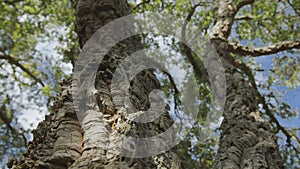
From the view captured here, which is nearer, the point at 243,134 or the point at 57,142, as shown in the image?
the point at 57,142

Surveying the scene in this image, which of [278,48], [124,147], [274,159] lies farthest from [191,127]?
[124,147]

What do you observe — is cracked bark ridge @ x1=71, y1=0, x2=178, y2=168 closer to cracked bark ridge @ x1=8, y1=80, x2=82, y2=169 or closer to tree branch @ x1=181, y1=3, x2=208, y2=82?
cracked bark ridge @ x1=8, y1=80, x2=82, y2=169

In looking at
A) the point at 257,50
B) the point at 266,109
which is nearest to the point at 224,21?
the point at 257,50

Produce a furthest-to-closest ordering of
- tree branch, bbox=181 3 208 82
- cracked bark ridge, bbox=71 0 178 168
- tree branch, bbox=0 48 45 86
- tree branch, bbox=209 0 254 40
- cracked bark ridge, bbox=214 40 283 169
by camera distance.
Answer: tree branch, bbox=0 48 45 86
tree branch, bbox=181 3 208 82
tree branch, bbox=209 0 254 40
cracked bark ridge, bbox=214 40 283 169
cracked bark ridge, bbox=71 0 178 168

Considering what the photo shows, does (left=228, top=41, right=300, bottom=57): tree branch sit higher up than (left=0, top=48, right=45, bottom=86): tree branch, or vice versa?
(left=0, top=48, right=45, bottom=86): tree branch

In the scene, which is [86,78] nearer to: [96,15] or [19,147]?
[96,15]

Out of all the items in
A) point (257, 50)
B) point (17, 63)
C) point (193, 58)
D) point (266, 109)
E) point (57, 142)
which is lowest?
point (57, 142)

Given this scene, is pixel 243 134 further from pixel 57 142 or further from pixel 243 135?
pixel 57 142

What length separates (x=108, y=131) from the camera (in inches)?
80.7

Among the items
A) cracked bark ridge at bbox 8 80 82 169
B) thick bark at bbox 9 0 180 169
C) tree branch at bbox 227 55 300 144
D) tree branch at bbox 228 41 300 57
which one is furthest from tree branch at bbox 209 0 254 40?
cracked bark ridge at bbox 8 80 82 169

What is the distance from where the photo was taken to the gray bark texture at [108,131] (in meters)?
1.88

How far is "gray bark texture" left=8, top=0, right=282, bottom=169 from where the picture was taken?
1881 mm

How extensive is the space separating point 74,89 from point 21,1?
9.46 metres

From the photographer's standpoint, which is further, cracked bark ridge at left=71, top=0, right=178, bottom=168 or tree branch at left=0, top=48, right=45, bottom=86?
tree branch at left=0, top=48, right=45, bottom=86
